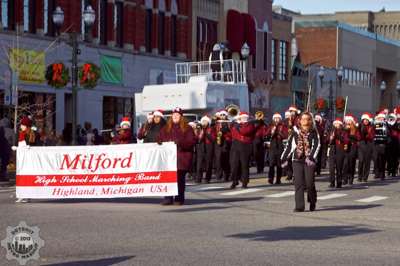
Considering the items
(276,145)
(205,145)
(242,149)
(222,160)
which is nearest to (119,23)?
(205,145)

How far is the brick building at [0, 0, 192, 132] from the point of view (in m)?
39.6

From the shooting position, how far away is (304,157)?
1833cm

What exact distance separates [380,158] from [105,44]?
1923 centimetres

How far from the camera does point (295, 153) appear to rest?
1839cm

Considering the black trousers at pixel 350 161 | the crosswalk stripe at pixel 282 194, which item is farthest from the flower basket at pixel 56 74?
the crosswalk stripe at pixel 282 194

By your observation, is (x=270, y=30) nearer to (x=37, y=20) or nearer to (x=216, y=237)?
(x=37, y=20)

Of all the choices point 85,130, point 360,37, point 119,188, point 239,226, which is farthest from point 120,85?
point 360,37

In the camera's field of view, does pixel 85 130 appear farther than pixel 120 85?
No

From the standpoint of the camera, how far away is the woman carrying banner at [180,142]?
19359 mm

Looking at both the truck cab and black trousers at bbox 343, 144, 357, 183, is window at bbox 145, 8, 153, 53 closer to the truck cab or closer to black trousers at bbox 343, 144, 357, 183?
the truck cab

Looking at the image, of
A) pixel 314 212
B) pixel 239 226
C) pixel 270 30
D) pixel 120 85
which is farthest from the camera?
pixel 270 30

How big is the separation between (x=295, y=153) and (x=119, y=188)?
3563 millimetres

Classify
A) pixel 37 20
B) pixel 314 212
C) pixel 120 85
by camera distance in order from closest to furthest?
pixel 314 212 → pixel 37 20 → pixel 120 85

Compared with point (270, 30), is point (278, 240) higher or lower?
lower
